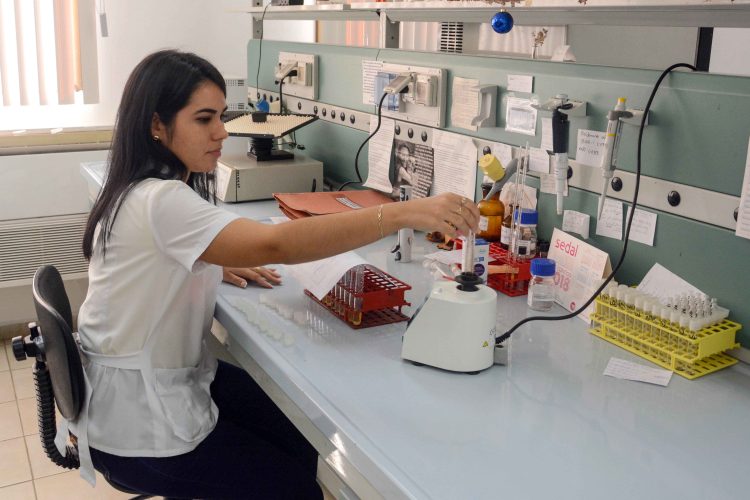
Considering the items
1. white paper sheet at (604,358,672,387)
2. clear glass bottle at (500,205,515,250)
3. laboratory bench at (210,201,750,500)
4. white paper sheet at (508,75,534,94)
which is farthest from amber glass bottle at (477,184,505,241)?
white paper sheet at (604,358,672,387)

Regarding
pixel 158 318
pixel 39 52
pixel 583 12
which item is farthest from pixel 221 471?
pixel 39 52

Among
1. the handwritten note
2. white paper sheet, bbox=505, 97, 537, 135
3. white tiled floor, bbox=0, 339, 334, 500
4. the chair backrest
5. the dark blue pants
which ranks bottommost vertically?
white tiled floor, bbox=0, 339, 334, 500

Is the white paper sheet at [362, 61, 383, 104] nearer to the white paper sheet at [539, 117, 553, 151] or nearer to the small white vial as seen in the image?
the white paper sheet at [539, 117, 553, 151]

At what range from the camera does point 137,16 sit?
3406 millimetres

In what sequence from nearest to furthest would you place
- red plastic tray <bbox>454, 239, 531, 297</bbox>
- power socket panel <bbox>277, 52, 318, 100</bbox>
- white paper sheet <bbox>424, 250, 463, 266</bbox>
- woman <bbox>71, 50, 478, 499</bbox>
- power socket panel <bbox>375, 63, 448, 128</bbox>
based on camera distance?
1. woman <bbox>71, 50, 478, 499</bbox>
2. red plastic tray <bbox>454, 239, 531, 297</bbox>
3. white paper sheet <bbox>424, 250, 463, 266</bbox>
4. power socket panel <bbox>375, 63, 448, 128</bbox>
5. power socket panel <bbox>277, 52, 318, 100</bbox>

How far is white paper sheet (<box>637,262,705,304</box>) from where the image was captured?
4.47 ft

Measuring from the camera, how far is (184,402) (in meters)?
1.38

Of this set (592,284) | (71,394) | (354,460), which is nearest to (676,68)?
(592,284)

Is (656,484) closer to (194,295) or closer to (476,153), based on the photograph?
(194,295)

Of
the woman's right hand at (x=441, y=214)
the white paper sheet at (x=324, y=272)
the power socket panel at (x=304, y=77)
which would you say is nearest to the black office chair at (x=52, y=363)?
the white paper sheet at (x=324, y=272)

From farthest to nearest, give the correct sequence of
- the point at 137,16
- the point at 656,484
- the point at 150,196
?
1. the point at 137,16
2. the point at 150,196
3. the point at 656,484

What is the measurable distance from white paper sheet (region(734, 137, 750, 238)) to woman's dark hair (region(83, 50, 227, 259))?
0.98m

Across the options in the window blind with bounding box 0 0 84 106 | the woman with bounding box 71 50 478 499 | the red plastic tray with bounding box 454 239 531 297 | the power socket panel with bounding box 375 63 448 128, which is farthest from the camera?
the window blind with bounding box 0 0 84 106

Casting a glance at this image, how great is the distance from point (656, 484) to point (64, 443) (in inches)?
44.2
